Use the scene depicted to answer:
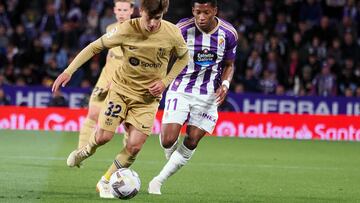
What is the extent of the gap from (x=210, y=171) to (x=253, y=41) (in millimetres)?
9534

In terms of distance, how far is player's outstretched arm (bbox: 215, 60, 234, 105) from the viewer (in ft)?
31.5

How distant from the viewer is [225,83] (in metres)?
9.67

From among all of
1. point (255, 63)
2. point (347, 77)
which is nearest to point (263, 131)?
point (255, 63)

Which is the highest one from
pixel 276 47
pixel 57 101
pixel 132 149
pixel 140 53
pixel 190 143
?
pixel 140 53

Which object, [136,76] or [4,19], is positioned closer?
→ [136,76]

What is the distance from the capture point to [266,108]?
19156 mm

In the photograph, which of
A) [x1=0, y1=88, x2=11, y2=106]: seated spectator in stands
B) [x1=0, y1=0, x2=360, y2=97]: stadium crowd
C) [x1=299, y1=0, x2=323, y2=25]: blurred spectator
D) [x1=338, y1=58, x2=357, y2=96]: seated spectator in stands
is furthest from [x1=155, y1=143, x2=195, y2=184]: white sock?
[x1=299, y1=0, x2=323, y2=25]: blurred spectator

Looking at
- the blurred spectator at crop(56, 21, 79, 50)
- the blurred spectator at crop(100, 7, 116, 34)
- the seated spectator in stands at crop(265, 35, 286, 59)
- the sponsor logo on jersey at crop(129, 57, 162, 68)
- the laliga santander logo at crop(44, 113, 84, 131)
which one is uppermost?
the sponsor logo on jersey at crop(129, 57, 162, 68)

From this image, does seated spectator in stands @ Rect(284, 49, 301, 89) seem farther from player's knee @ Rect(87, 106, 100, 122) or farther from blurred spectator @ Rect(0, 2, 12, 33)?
player's knee @ Rect(87, 106, 100, 122)

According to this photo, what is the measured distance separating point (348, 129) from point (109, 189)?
10.6m

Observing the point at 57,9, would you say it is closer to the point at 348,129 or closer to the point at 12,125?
the point at 12,125

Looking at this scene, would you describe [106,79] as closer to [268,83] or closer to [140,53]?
[140,53]

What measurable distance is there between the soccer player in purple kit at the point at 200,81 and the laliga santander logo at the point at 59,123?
8.77m

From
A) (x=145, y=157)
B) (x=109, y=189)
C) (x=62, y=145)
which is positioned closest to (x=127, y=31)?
(x=109, y=189)
